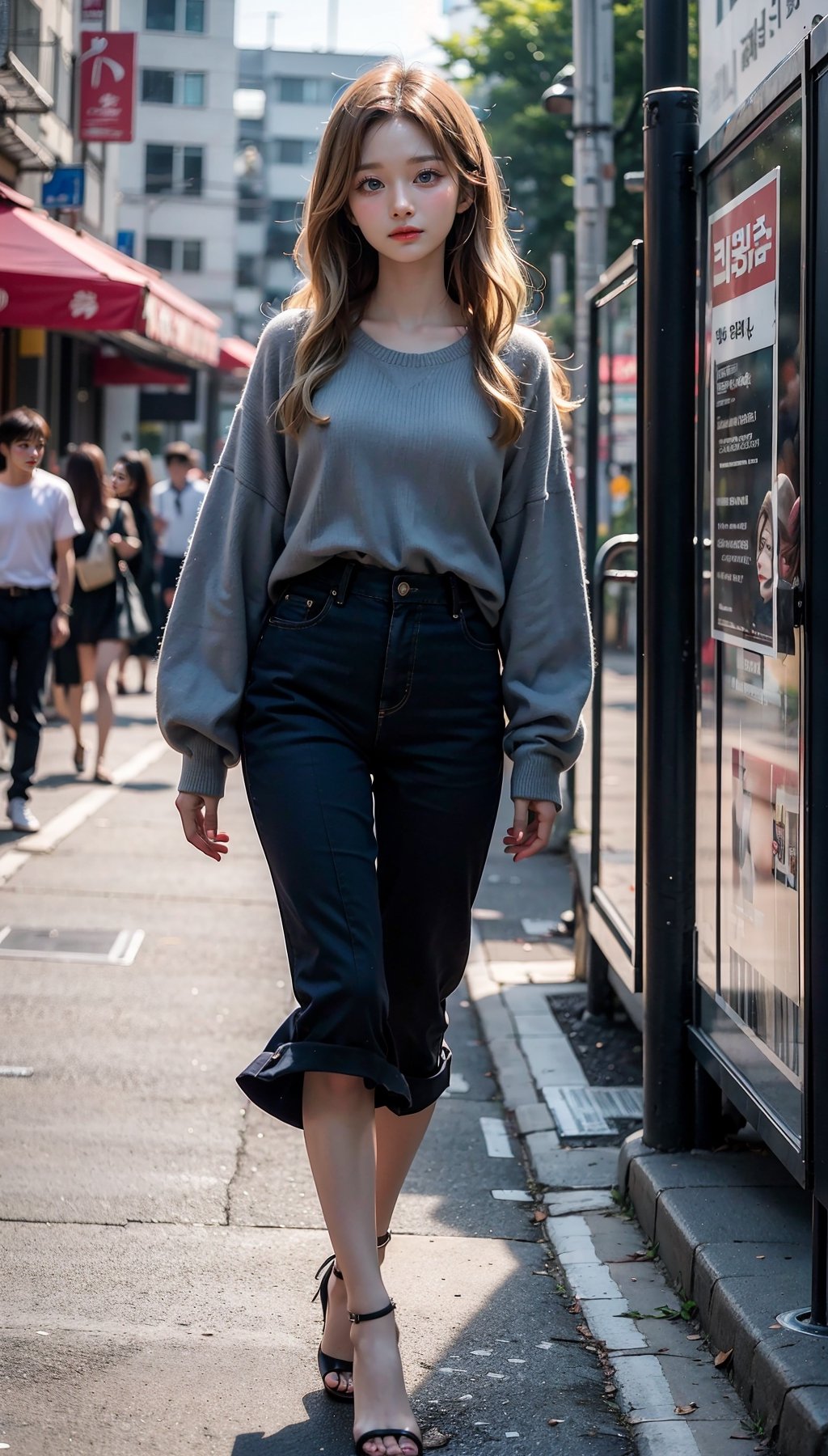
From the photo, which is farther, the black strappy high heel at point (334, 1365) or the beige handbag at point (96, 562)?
the beige handbag at point (96, 562)

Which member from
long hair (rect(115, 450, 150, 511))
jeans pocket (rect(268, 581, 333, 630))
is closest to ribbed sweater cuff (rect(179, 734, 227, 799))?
jeans pocket (rect(268, 581, 333, 630))

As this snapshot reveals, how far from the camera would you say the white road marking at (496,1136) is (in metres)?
4.36

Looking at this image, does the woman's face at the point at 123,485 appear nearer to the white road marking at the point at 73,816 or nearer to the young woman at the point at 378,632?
the white road marking at the point at 73,816

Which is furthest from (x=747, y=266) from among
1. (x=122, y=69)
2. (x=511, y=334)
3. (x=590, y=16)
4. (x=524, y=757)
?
(x=122, y=69)

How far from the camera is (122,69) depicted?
1386cm

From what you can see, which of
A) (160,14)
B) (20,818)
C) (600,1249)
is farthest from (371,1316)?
(160,14)

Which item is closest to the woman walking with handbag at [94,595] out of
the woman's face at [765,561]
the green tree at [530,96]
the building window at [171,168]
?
the woman's face at [765,561]

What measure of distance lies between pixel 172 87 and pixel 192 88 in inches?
86.2

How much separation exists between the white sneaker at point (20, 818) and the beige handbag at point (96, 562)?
2290 mm

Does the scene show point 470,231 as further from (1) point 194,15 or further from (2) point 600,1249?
(1) point 194,15

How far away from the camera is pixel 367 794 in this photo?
105 inches

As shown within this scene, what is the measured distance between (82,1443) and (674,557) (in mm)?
2029

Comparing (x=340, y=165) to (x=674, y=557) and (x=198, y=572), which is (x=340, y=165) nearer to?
(x=198, y=572)

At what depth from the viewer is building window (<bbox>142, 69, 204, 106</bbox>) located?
53.5ft
